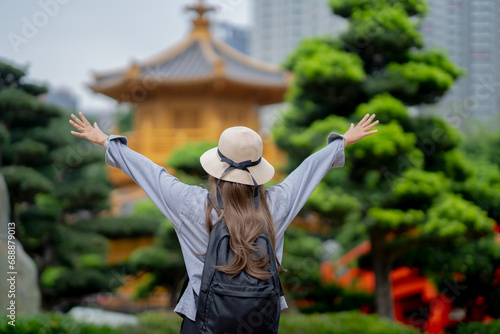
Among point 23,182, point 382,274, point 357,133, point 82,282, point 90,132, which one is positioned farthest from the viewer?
point 82,282

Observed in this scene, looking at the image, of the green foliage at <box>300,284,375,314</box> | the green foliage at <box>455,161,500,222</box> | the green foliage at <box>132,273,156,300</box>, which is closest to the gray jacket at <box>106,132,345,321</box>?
the green foliage at <box>455,161,500,222</box>

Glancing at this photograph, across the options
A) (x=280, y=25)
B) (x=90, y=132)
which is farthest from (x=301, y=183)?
(x=280, y=25)

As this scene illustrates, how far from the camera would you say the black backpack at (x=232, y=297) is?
162 cm

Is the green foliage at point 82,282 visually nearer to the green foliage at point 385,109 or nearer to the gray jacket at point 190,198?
the green foliage at point 385,109

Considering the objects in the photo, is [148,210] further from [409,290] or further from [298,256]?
[409,290]

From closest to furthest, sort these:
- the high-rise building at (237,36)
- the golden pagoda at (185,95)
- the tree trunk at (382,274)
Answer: the tree trunk at (382,274) → the golden pagoda at (185,95) → the high-rise building at (237,36)

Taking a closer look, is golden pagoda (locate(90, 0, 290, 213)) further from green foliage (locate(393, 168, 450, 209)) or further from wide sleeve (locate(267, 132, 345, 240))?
wide sleeve (locate(267, 132, 345, 240))

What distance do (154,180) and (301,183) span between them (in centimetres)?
53

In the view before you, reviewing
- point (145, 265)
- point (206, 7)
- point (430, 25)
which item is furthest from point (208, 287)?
point (430, 25)

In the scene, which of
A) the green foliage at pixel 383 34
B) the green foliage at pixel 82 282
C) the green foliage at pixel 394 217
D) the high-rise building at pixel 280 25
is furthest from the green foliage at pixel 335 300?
the high-rise building at pixel 280 25

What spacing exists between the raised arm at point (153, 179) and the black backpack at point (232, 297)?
18 cm

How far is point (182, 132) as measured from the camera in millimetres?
12375

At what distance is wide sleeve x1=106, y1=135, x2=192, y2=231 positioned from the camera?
5.92ft

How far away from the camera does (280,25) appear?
1411 inches
